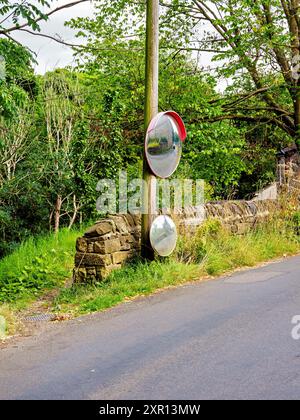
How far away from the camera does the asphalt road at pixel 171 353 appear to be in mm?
4895

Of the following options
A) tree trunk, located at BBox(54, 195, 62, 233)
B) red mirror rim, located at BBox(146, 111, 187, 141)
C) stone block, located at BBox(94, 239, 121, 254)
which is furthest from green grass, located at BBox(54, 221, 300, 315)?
tree trunk, located at BBox(54, 195, 62, 233)

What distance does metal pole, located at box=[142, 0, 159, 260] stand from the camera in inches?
397

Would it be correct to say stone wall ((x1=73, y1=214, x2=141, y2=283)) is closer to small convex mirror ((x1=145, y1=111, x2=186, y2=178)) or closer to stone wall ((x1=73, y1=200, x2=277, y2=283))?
stone wall ((x1=73, y1=200, x2=277, y2=283))

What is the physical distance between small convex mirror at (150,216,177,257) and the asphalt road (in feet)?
4.66

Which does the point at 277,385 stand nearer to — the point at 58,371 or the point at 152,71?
the point at 58,371

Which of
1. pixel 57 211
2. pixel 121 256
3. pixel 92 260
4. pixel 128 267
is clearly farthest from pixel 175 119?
pixel 57 211

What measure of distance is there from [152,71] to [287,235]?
5615 millimetres

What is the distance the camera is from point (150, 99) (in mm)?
10180

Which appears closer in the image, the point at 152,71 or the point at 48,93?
the point at 152,71

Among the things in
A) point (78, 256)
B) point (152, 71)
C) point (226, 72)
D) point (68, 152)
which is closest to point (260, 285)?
point (78, 256)

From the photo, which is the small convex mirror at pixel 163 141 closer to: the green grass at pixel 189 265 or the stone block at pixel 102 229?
the stone block at pixel 102 229

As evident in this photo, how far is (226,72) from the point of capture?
17188mm

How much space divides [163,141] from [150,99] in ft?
2.54

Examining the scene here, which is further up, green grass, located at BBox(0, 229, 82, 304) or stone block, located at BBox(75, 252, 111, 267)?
stone block, located at BBox(75, 252, 111, 267)
